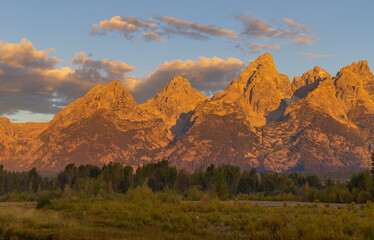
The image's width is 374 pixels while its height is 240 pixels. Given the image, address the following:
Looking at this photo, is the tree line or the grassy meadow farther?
the tree line

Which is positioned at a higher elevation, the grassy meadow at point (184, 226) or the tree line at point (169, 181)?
the grassy meadow at point (184, 226)

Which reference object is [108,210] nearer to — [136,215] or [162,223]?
[136,215]

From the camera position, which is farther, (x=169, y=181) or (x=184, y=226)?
(x=169, y=181)

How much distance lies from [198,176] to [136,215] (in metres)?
97.7

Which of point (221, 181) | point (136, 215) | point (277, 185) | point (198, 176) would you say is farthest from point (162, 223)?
point (198, 176)

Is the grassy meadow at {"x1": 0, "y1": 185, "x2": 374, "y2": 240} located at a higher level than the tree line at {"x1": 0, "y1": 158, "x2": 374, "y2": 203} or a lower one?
higher

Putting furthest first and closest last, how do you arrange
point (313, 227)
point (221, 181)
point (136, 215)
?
point (221, 181) < point (136, 215) < point (313, 227)

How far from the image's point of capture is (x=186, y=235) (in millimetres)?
26297

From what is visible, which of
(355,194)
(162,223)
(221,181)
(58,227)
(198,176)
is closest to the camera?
(58,227)

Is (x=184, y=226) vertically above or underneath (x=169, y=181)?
above

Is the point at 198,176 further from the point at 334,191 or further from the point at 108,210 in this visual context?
the point at 108,210

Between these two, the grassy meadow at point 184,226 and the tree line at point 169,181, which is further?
the tree line at point 169,181

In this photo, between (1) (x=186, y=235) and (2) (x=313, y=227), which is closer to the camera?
(2) (x=313, y=227)

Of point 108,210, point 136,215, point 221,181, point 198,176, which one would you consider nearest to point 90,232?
point 136,215
